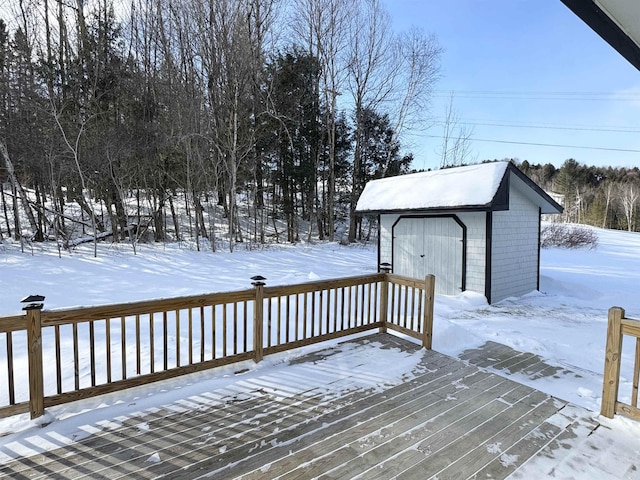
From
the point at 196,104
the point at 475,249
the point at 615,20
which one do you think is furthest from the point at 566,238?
the point at 615,20

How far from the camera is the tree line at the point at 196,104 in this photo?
1101 centimetres

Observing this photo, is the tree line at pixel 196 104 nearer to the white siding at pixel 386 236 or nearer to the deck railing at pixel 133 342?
the white siding at pixel 386 236

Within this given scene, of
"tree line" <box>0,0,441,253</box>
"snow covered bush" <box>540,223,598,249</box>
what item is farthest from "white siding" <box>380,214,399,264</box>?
"snow covered bush" <box>540,223,598,249</box>

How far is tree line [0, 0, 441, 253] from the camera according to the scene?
36.1 feet

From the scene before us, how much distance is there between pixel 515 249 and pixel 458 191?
207cm

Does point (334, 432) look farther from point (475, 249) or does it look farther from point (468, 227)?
point (468, 227)

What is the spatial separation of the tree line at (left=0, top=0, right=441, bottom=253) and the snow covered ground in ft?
6.35

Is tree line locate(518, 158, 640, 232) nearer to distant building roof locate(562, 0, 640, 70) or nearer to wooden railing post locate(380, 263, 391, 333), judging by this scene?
wooden railing post locate(380, 263, 391, 333)

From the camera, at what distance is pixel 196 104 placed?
1252 cm

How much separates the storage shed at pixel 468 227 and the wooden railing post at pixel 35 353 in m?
6.83

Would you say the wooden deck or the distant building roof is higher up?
the distant building roof

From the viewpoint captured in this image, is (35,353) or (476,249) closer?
(35,353)

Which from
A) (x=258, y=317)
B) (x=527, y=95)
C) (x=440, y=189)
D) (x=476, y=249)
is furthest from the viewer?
(x=527, y=95)

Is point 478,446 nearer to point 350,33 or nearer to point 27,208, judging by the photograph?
point 27,208
